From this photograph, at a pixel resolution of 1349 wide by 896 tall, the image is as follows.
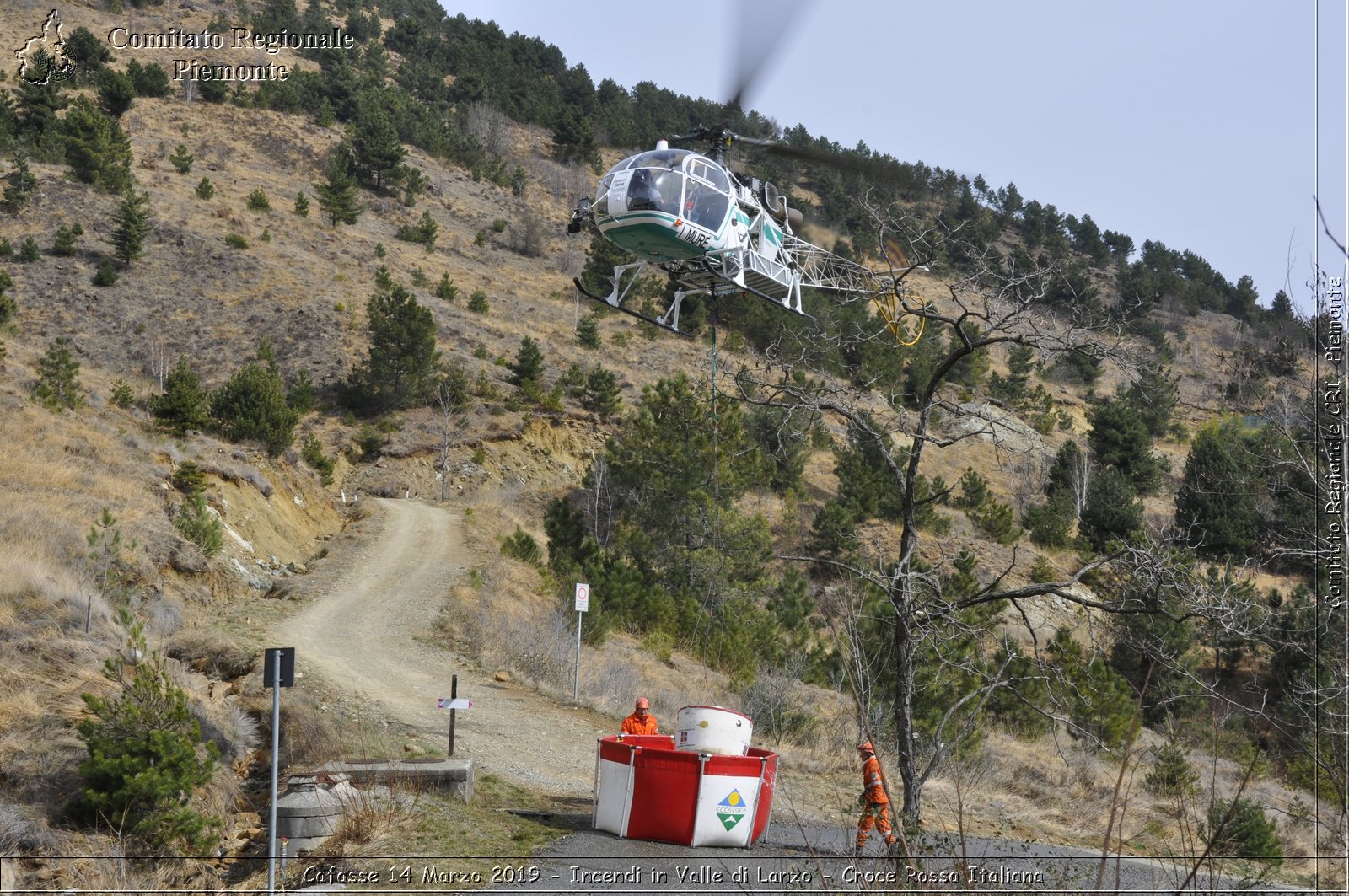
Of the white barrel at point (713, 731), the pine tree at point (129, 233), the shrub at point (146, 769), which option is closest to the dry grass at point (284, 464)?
the shrub at point (146, 769)

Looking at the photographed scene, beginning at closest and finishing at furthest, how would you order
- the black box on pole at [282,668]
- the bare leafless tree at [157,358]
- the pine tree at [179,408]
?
the black box on pole at [282,668] → the pine tree at [179,408] → the bare leafless tree at [157,358]

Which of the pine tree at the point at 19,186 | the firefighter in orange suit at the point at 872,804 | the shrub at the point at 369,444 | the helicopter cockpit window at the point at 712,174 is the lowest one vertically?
the firefighter in orange suit at the point at 872,804

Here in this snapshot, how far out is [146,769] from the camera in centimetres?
1036

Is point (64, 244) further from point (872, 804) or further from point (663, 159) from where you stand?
point (872, 804)

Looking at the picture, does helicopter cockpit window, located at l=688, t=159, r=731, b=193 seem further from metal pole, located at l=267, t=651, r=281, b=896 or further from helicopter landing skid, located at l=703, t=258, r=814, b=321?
metal pole, located at l=267, t=651, r=281, b=896

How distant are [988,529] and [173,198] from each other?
4674cm

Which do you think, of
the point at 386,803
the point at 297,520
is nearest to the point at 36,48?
the point at 297,520

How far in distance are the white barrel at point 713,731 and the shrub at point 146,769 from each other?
16.0 feet

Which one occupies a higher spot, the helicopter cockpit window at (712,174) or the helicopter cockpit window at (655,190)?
the helicopter cockpit window at (712,174)

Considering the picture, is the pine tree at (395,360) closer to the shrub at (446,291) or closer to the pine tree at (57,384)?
the pine tree at (57,384)

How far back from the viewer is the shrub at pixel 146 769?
33.3 ft

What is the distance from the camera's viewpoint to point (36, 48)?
227 ft

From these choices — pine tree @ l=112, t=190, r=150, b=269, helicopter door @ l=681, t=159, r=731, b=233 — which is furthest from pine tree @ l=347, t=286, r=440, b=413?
helicopter door @ l=681, t=159, r=731, b=233

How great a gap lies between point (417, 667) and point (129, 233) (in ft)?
127
